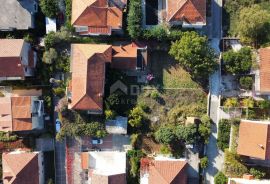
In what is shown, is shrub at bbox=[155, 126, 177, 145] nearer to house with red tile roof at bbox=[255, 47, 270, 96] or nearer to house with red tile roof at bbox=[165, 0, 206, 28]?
house with red tile roof at bbox=[255, 47, 270, 96]

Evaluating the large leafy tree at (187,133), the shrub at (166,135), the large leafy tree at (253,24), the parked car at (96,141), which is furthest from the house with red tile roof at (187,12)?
the parked car at (96,141)

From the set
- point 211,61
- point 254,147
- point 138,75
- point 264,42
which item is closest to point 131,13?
point 138,75

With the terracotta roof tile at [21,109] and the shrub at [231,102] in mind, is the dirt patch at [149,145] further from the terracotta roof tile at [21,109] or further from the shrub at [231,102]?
the terracotta roof tile at [21,109]

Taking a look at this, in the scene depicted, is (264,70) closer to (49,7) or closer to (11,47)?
(49,7)

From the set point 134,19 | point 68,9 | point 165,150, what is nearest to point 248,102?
point 165,150

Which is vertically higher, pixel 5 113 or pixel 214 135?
pixel 5 113

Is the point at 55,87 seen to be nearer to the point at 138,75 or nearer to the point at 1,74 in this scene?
the point at 1,74
